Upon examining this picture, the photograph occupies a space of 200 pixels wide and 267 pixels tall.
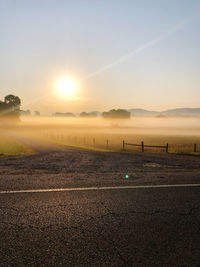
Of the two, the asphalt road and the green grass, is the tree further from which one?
the asphalt road

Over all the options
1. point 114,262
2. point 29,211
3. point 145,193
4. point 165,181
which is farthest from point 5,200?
point 165,181

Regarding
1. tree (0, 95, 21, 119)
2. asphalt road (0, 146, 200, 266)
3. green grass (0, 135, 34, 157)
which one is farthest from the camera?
tree (0, 95, 21, 119)

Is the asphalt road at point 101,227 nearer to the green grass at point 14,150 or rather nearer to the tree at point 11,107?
the green grass at point 14,150

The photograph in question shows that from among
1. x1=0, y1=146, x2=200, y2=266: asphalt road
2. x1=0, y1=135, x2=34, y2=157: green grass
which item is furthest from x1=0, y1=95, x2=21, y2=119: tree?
x1=0, y1=146, x2=200, y2=266: asphalt road

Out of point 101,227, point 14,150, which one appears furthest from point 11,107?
point 101,227

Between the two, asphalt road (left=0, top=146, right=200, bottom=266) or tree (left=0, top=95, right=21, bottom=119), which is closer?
asphalt road (left=0, top=146, right=200, bottom=266)

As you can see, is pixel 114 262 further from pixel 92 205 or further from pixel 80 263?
pixel 92 205

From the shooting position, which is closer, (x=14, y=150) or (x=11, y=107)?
(x=14, y=150)

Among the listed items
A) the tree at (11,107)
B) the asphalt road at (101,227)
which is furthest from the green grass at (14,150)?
the tree at (11,107)

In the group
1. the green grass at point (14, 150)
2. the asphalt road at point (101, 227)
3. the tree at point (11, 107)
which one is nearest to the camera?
the asphalt road at point (101, 227)

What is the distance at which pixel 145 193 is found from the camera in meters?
5.31

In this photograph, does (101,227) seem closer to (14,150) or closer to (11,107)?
(14,150)

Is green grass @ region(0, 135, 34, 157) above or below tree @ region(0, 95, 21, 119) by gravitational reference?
below

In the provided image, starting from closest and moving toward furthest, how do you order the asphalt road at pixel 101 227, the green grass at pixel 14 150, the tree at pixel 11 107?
the asphalt road at pixel 101 227 → the green grass at pixel 14 150 → the tree at pixel 11 107
